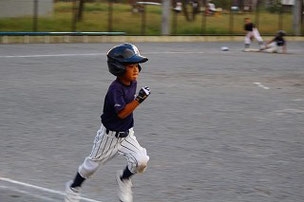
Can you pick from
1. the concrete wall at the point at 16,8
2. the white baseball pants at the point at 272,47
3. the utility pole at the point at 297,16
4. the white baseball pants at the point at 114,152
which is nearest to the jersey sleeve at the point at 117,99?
the white baseball pants at the point at 114,152

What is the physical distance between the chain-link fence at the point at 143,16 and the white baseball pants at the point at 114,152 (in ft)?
89.8

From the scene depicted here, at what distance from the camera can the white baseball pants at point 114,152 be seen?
6305 mm

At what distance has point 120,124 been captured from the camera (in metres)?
6.29

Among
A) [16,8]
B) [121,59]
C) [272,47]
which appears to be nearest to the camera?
[121,59]

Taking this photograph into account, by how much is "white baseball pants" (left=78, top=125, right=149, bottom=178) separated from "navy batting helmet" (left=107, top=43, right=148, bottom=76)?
0.54m

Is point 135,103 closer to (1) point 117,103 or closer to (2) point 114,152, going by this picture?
(1) point 117,103

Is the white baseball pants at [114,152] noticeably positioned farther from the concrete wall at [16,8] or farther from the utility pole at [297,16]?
the utility pole at [297,16]

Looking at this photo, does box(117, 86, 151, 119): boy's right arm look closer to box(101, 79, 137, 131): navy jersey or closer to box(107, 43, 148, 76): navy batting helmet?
box(101, 79, 137, 131): navy jersey

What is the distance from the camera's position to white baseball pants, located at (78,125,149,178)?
248 inches

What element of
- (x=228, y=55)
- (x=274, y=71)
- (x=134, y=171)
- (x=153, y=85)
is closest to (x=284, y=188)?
(x=134, y=171)

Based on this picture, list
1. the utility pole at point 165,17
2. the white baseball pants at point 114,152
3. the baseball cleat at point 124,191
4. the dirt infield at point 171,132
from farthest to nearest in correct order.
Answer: the utility pole at point 165,17, the dirt infield at point 171,132, the baseball cleat at point 124,191, the white baseball pants at point 114,152

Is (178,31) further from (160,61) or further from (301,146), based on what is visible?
(301,146)

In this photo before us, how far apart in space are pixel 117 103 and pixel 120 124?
0.25 meters

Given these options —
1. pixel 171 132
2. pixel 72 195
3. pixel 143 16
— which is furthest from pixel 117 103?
pixel 143 16
